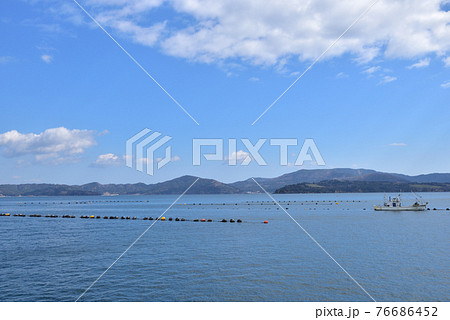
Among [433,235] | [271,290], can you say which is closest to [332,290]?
[271,290]

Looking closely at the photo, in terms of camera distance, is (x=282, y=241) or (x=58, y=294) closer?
(x=58, y=294)

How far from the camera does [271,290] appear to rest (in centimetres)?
2653

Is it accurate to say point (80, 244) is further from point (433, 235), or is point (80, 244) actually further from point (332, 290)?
point (433, 235)

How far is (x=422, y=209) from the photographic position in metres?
124

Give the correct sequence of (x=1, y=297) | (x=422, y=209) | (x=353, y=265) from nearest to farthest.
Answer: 1. (x=1, y=297)
2. (x=353, y=265)
3. (x=422, y=209)

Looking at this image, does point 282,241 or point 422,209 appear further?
point 422,209
